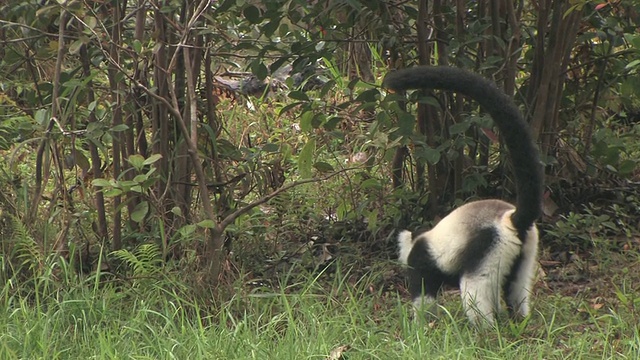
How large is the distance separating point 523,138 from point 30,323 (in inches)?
89.2

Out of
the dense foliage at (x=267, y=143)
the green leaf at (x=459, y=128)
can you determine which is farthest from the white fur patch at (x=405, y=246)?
the green leaf at (x=459, y=128)

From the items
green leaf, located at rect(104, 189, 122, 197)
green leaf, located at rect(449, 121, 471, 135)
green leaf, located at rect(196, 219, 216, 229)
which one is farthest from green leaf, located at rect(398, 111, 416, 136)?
green leaf, located at rect(104, 189, 122, 197)

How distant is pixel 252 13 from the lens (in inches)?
200

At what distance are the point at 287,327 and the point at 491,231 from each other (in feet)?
3.23

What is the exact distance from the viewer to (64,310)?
4.37m

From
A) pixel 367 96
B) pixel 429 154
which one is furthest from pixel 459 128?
pixel 367 96

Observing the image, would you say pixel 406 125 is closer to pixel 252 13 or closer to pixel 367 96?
pixel 367 96

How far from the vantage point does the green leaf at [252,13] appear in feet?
16.6

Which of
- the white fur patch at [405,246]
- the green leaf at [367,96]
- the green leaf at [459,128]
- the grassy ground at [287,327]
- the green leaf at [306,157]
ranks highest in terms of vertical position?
the green leaf at [367,96]

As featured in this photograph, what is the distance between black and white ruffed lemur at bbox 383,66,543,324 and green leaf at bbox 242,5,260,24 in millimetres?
909

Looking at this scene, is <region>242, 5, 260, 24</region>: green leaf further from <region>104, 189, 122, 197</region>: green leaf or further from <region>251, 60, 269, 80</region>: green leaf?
<region>104, 189, 122, 197</region>: green leaf

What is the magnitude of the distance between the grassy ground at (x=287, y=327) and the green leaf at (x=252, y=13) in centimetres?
134

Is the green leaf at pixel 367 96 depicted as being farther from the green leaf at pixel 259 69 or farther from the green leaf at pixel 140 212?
the green leaf at pixel 140 212

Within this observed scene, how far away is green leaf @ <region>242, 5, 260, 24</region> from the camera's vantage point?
5062 mm
